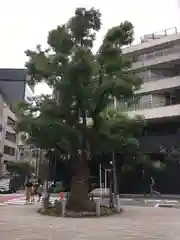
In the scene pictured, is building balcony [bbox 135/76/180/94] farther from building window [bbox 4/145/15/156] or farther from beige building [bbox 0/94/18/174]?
building window [bbox 4/145/15/156]

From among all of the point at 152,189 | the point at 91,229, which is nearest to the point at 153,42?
the point at 152,189

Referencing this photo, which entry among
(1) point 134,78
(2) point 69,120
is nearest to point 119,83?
(1) point 134,78

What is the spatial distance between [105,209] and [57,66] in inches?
299

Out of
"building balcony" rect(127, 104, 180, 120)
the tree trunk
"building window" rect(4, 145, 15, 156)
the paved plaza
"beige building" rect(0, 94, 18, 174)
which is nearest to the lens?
the paved plaza

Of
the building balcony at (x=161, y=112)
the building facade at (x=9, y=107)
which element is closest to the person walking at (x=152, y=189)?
the building balcony at (x=161, y=112)

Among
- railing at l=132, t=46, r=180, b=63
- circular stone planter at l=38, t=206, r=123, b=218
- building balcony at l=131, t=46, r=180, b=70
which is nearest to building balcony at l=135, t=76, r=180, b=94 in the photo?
building balcony at l=131, t=46, r=180, b=70

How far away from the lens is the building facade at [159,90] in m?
31.0

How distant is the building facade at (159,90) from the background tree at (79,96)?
13.4 meters

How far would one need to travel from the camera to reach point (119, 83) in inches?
626

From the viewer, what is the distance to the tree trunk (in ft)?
51.8

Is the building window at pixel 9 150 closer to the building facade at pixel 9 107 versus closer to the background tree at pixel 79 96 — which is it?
the building facade at pixel 9 107

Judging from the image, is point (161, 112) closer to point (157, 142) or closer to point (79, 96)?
point (157, 142)

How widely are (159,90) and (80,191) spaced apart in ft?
64.4

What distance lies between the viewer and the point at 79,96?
52.3 ft
